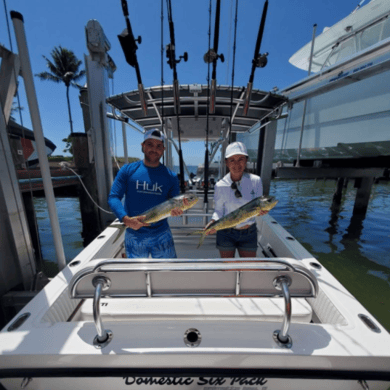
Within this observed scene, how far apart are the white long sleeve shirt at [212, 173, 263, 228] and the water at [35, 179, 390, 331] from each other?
323 cm

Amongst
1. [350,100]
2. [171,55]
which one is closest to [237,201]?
[171,55]

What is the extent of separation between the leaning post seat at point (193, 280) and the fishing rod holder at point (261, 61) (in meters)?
2.95

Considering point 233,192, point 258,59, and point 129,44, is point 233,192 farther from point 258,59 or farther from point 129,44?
point 129,44

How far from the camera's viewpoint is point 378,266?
518 cm

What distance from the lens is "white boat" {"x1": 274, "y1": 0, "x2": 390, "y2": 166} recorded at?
16.1ft

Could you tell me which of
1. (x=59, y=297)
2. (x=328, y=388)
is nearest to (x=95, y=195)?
(x=59, y=297)

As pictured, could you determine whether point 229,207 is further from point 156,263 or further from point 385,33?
point 385,33

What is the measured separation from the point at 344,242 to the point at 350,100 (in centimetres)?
546

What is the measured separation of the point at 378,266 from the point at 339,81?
196 inches

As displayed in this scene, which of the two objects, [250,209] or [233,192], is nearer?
[250,209]

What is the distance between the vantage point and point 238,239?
2543 millimetres

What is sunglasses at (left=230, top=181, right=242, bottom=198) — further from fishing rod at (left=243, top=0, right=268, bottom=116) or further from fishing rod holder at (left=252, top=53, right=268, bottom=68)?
fishing rod holder at (left=252, top=53, right=268, bottom=68)

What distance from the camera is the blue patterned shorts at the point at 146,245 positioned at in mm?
2414

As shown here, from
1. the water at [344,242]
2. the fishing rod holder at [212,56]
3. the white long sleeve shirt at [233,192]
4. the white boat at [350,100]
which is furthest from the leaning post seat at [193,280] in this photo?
the white boat at [350,100]
